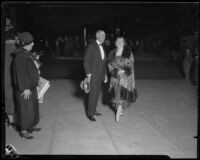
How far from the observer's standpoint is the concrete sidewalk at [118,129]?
234 inches

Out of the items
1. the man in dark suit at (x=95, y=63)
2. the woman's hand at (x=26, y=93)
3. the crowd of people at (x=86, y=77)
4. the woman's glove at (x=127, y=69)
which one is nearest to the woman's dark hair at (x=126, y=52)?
the crowd of people at (x=86, y=77)

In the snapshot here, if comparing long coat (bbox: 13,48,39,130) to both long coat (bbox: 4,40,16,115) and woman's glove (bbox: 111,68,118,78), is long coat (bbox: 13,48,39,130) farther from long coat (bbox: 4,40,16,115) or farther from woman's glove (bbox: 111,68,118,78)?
woman's glove (bbox: 111,68,118,78)

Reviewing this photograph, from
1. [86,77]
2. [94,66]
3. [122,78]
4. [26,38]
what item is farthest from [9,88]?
[122,78]

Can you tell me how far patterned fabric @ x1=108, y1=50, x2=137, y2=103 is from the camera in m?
7.63

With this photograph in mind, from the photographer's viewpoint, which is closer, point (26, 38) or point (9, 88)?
point (26, 38)

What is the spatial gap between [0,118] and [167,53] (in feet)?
86.5

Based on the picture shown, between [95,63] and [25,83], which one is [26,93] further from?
[95,63]

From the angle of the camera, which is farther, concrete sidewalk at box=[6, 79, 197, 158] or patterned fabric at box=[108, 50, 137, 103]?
patterned fabric at box=[108, 50, 137, 103]

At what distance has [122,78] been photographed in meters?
7.68

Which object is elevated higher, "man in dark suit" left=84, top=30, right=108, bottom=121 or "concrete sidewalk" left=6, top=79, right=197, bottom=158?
"man in dark suit" left=84, top=30, right=108, bottom=121

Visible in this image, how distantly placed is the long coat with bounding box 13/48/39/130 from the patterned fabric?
2.05 meters

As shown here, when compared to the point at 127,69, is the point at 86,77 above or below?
below

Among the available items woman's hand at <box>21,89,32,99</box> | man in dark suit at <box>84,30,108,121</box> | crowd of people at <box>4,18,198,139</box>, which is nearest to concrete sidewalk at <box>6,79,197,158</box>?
crowd of people at <box>4,18,198,139</box>

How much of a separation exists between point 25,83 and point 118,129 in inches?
92.5
